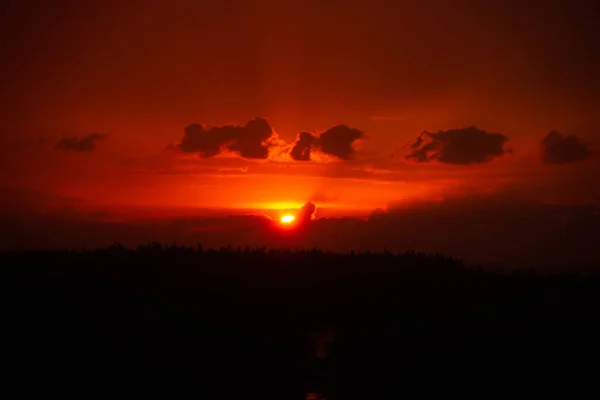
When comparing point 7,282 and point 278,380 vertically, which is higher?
point 7,282

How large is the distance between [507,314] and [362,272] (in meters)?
19.4

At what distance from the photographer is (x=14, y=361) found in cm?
3023

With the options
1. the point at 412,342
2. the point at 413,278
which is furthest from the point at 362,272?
the point at 412,342

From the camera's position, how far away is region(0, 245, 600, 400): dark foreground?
29375 mm

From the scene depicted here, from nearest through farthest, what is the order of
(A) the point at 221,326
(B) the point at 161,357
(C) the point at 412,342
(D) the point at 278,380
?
(D) the point at 278,380 < (B) the point at 161,357 < (C) the point at 412,342 < (A) the point at 221,326

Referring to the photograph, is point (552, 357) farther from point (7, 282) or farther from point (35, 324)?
point (7, 282)

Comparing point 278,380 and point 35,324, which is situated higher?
point 35,324

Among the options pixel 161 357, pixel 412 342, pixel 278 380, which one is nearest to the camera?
pixel 278 380

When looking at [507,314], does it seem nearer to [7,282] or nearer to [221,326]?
[221,326]

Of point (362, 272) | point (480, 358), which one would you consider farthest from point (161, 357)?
point (362, 272)

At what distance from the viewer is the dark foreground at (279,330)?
29375mm

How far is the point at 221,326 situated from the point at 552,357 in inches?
803

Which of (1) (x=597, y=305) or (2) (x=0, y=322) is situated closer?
(2) (x=0, y=322)

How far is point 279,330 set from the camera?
41.5 meters
